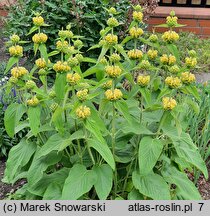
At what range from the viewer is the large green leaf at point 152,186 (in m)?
2.20

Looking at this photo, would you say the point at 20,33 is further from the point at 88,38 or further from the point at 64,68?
the point at 64,68

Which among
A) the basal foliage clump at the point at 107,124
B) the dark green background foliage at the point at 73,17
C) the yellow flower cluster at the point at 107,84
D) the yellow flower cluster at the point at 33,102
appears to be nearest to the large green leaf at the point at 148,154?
the basal foliage clump at the point at 107,124

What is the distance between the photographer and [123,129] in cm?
222

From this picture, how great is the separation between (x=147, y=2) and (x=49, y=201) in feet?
9.52

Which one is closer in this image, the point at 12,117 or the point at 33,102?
the point at 33,102

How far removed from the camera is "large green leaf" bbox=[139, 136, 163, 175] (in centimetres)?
208

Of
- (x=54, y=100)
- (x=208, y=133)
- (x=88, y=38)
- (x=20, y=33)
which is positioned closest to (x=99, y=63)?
(x=54, y=100)

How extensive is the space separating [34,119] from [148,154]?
0.60m

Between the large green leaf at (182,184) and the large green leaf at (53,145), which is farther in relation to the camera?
the large green leaf at (182,184)

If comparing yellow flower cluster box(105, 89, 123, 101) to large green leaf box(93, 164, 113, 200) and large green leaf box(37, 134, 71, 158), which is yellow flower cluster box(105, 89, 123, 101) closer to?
large green leaf box(37, 134, 71, 158)

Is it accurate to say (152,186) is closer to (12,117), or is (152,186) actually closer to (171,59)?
(171,59)

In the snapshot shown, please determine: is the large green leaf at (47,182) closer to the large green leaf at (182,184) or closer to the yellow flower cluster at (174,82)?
the large green leaf at (182,184)

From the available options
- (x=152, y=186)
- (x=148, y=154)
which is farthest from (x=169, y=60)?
(x=152, y=186)

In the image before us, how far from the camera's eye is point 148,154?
2109mm
